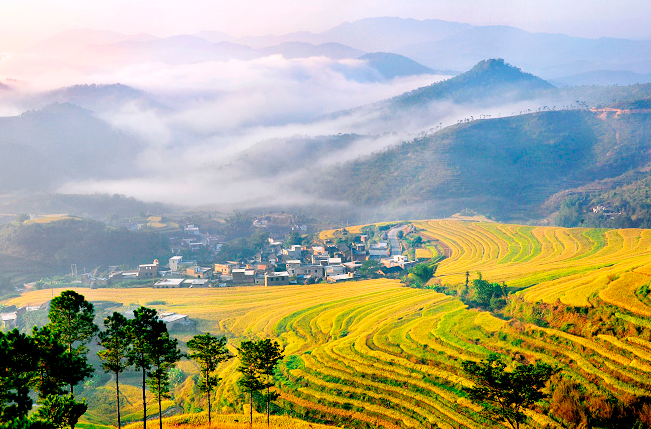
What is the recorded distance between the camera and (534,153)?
175 m

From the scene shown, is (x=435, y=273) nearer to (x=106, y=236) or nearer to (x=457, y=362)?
(x=457, y=362)

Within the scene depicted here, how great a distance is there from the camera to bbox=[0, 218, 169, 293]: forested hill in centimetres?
7925

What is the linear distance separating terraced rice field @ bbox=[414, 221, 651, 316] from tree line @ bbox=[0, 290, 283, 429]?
21691mm

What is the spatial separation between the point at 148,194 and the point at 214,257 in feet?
287

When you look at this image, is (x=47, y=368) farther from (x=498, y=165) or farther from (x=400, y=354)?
(x=498, y=165)

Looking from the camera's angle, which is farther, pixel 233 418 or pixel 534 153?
pixel 534 153

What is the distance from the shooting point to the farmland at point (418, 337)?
24969 millimetres

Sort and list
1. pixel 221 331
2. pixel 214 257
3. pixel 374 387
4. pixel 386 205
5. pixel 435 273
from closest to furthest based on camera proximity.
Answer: pixel 374 387, pixel 221 331, pixel 435 273, pixel 214 257, pixel 386 205

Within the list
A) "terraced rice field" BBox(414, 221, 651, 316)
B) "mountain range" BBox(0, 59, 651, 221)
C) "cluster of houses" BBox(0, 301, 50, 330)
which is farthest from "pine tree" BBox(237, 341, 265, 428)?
"mountain range" BBox(0, 59, 651, 221)

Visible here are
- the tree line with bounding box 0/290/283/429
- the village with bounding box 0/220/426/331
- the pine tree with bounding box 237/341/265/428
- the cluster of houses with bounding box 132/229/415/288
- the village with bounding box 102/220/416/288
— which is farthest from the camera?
the village with bounding box 102/220/416/288

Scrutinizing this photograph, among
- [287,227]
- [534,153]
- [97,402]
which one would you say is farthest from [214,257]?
[534,153]

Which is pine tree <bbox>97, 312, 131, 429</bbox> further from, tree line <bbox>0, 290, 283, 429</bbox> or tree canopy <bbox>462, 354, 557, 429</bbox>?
tree canopy <bbox>462, 354, 557, 429</bbox>

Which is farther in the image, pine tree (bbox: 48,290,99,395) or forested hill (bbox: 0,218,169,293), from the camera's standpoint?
forested hill (bbox: 0,218,169,293)

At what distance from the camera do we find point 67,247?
282ft
